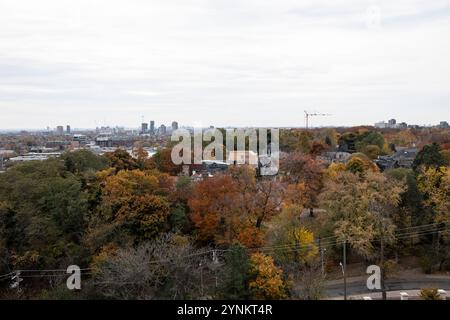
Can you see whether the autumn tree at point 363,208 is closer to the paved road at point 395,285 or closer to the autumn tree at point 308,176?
the paved road at point 395,285

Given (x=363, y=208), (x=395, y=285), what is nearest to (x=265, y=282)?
(x=363, y=208)

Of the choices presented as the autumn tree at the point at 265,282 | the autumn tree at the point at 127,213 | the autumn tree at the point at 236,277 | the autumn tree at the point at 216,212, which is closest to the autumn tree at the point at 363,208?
the autumn tree at the point at 216,212

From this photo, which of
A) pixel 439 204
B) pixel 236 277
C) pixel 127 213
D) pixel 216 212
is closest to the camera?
pixel 236 277

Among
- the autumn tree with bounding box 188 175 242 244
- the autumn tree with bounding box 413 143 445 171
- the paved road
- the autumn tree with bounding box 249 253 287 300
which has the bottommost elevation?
the paved road

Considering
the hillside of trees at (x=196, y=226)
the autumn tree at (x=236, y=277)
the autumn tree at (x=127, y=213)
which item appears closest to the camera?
the autumn tree at (x=236, y=277)

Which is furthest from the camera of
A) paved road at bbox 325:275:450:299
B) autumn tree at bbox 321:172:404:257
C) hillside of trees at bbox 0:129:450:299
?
autumn tree at bbox 321:172:404:257

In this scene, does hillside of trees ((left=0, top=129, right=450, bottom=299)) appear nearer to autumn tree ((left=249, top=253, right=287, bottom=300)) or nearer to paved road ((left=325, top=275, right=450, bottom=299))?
paved road ((left=325, top=275, right=450, bottom=299))

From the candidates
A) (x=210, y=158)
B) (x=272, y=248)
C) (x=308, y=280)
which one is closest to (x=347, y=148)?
(x=210, y=158)

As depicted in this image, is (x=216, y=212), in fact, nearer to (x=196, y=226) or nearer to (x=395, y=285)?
(x=196, y=226)

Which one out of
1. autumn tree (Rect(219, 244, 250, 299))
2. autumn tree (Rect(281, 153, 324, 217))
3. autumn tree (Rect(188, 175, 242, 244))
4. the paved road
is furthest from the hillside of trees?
A: autumn tree (Rect(281, 153, 324, 217))
